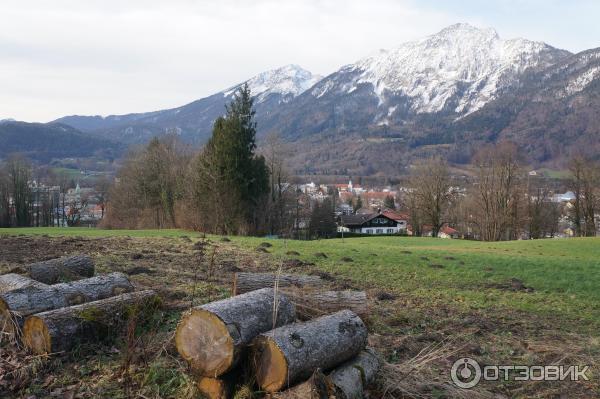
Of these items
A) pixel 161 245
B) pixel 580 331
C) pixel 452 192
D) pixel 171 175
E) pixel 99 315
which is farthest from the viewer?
pixel 452 192

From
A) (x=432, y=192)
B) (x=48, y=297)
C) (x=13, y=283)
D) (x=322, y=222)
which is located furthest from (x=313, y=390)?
(x=322, y=222)

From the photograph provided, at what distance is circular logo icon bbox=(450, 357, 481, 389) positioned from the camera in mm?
6009

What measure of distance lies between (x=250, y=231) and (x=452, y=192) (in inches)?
1040

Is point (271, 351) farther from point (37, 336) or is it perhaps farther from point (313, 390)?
point (37, 336)

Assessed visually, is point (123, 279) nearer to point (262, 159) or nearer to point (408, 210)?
point (262, 159)

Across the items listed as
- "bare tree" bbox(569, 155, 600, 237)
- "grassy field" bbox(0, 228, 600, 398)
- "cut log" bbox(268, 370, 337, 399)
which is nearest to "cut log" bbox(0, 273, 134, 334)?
"grassy field" bbox(0, 228, 600, 398)

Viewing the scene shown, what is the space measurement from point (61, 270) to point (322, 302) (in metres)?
6.20

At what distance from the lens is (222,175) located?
35.6 meters

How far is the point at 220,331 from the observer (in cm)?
495

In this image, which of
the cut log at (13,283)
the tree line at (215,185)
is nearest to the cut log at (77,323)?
the cut log at (13,283)

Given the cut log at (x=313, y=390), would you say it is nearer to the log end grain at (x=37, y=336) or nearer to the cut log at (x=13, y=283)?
the log end grain at (x=37, y=336)

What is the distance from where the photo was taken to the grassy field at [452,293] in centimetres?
721

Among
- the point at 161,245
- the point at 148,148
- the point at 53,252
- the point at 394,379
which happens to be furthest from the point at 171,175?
the point at 394,379

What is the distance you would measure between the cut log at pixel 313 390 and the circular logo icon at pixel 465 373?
2.03 meters
